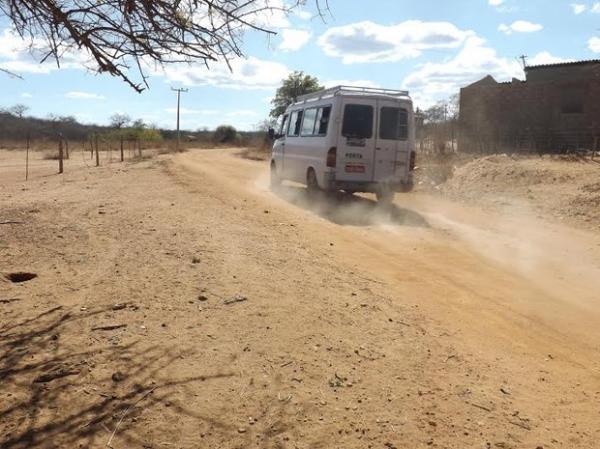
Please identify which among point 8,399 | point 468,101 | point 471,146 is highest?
point 468,101

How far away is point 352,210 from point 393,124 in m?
1.95

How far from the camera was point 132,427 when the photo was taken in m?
3.29


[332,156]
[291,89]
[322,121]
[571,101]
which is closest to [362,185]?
[332,156]

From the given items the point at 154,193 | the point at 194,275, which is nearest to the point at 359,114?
the point at 154,193

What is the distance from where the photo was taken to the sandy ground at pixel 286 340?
3357mm

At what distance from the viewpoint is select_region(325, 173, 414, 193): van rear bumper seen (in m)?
11.8

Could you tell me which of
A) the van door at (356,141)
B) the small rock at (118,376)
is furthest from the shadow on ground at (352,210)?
the small rock at (118,376)

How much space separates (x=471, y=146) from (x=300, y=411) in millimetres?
23437

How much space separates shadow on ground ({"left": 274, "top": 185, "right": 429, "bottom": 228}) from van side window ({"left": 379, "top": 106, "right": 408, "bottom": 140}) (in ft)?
4.98

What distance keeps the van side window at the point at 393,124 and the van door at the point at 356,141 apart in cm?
21

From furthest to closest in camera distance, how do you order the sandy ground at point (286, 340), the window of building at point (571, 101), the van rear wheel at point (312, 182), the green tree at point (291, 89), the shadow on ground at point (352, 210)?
the green tree at point (291, 89)
the window of building at point (571, 101)
the van rear wheel at point (312, 182)
the shadow on ground at point (352, 210)
the sandy ground at point (286, 340)

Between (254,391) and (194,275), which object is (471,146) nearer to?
(194,275)

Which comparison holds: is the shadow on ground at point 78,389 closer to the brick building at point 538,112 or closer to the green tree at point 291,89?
the brick building at point 538,112

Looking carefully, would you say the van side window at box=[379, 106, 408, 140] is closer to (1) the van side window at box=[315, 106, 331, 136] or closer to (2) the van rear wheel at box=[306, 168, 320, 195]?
(1) the van side window at box=[315, 106, 331, 136]
